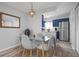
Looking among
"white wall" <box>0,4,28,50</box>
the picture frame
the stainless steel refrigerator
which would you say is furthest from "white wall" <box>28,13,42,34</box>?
the stainless steel refrigerator

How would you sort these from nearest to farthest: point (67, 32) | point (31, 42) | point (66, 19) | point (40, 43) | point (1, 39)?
1. point (31, 42)
2. point (40, 43)
3. point (1, 39)
4. point (67, 32)
5. point (66, 19)

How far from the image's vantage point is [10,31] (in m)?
4.17

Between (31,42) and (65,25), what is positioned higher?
(65,25)

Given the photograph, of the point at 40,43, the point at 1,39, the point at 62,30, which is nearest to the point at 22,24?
the point at 1,39

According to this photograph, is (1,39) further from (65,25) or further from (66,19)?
(66,19)

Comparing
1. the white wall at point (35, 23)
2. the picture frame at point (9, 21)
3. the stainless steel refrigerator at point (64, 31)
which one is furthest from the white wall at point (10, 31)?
the stainless steel refrigerator at point (64, 31)

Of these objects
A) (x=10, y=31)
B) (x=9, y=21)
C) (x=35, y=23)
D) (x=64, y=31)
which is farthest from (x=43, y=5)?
(x=64, y=31)

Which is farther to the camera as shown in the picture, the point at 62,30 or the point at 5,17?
the point at 62,30

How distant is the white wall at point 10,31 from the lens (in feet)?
12.4

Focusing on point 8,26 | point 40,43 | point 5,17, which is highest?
point 5,17

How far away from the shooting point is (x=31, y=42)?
3107mm

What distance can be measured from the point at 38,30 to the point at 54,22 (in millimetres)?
2527

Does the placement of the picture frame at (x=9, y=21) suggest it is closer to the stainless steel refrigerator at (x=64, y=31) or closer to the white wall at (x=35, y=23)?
the white wall at (x=35, y=23)

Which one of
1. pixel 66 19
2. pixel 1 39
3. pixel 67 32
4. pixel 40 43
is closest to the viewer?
pixel 40 43
